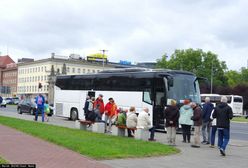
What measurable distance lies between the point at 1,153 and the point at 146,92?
1632cm

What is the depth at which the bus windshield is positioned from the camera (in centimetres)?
2664

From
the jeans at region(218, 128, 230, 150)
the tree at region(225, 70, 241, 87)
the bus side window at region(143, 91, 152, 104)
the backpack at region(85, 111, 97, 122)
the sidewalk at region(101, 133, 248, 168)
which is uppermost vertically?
the tree at region(225, 70, 241, 87)

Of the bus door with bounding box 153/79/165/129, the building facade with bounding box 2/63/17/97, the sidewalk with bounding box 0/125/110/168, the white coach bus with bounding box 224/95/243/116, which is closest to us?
the sidewalk with bounding box 0/125/110/168

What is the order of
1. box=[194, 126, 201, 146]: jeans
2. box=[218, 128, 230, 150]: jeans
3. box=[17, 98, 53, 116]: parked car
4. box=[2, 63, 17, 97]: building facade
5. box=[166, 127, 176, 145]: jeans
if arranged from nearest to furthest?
box=[218, 128, 230, 150]: jeans → box=[194, 126, 201, 146]: jeans → box=[166, 127, 176, 145]: jeans → box=[17, 98, 53, 116]: parked car → box=[2, 63, 17, 97]: building facade

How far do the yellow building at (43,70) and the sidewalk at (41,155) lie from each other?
384ft

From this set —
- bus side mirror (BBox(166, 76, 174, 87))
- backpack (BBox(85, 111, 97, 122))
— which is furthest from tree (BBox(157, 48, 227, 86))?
backpack (BBox(85, 111, 97, 122))

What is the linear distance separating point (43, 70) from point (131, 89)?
11499 cm

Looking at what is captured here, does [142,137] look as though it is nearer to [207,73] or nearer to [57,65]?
[207,73]

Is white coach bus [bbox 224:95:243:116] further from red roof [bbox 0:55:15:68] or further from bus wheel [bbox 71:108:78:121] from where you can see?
red roof [bbox 0:55:15:68]

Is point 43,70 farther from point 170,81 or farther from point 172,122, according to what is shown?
point 172,122

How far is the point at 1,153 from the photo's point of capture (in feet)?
43.0

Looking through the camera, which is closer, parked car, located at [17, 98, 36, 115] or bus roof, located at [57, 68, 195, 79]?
bus roof, located at [57, 68, 195, 79]

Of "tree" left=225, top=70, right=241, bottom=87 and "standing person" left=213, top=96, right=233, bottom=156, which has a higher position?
"tree" left=225, top=70, right=241, bottom=87

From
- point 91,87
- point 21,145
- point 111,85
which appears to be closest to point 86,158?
point 21,145
